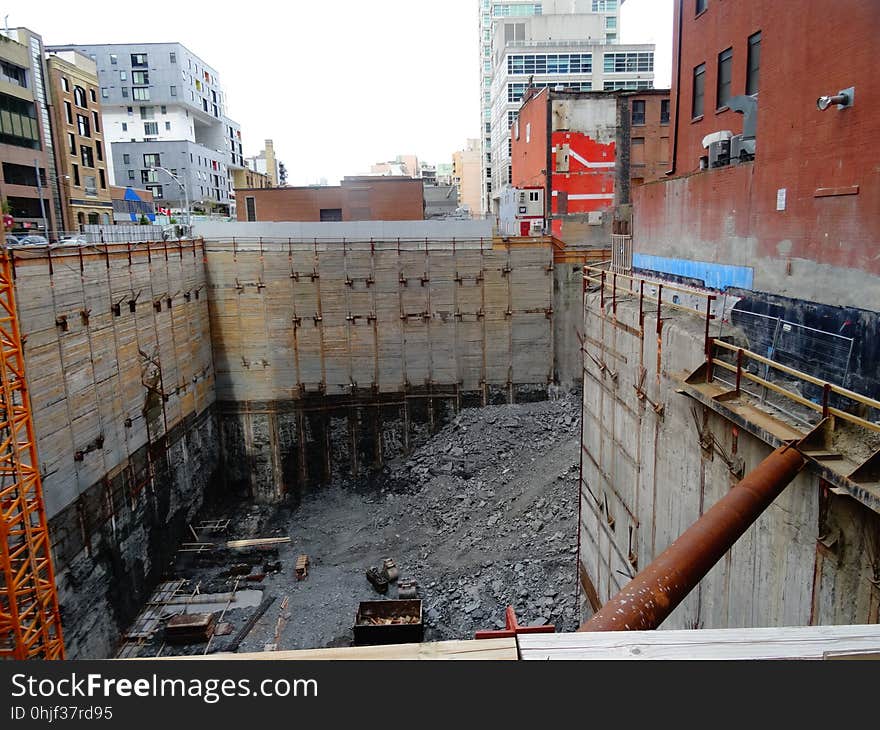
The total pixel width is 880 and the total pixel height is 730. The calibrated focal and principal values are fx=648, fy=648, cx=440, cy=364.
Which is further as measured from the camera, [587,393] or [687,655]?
[587,393]

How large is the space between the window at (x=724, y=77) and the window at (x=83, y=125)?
161 ft

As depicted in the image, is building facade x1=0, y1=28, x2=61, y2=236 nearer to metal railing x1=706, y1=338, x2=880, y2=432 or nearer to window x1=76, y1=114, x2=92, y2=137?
window x1=76, y1=114, x2=92, y2=137

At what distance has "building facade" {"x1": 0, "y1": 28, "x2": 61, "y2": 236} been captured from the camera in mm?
41188

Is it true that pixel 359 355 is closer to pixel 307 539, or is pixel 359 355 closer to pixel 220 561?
pixel 307 539

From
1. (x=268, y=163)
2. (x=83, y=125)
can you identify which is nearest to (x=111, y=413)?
(x=83, y=125)

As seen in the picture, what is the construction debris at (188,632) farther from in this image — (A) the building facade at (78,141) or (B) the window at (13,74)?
(A) the building facade at (78,141)

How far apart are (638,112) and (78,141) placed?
41.2 metres

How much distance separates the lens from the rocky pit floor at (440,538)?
19.6 metres

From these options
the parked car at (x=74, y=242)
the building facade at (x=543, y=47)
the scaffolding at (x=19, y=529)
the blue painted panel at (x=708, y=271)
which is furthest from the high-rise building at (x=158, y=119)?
the blue painted panel at (x=708, y=271)

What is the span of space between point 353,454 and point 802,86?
2428 centimetres

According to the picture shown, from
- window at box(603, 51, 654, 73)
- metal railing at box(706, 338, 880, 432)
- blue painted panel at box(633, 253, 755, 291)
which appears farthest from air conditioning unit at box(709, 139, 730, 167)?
window at box(603, 51, 654, 73)

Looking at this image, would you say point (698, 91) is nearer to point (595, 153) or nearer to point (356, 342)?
point (356, 342)

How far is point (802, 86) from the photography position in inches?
394
